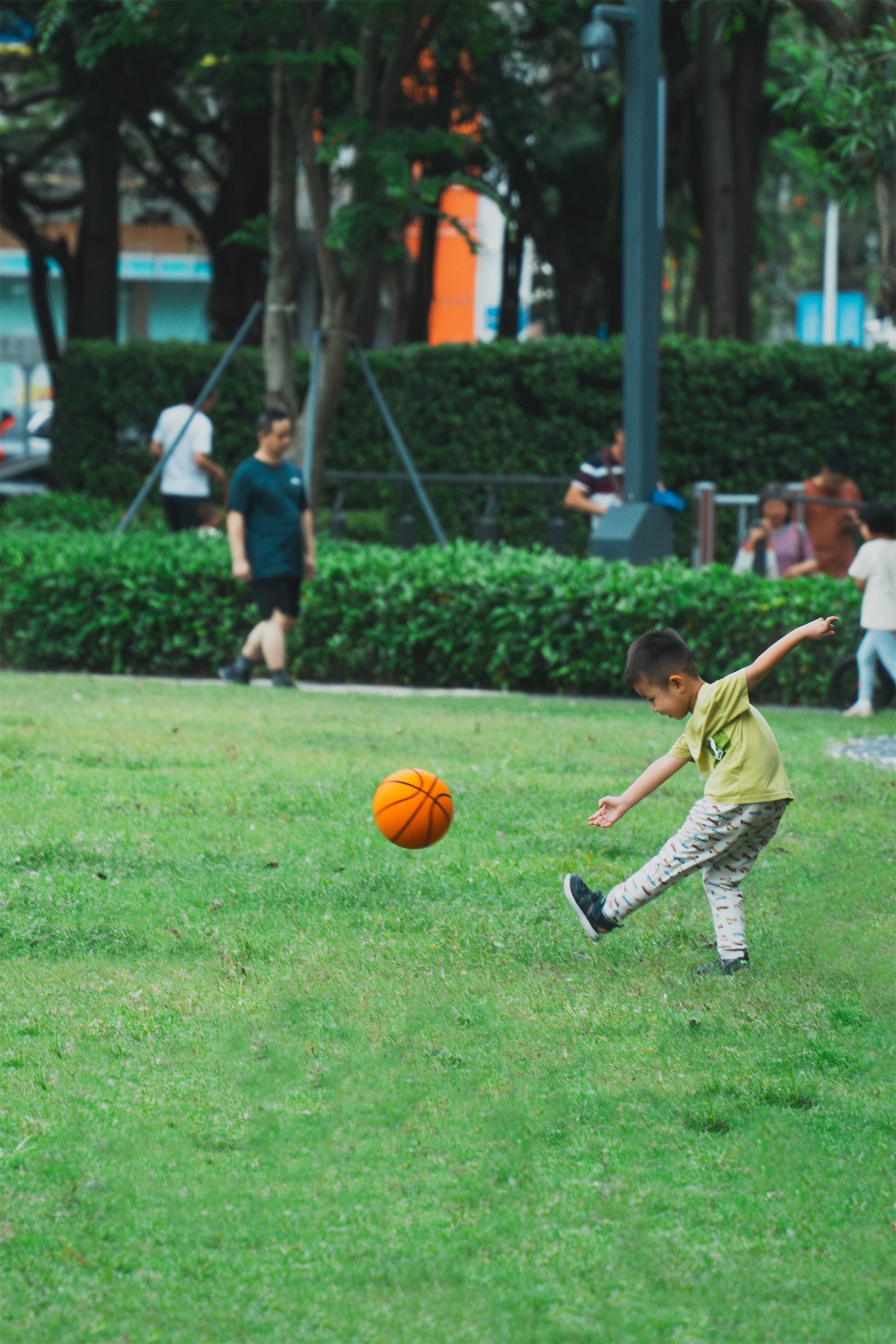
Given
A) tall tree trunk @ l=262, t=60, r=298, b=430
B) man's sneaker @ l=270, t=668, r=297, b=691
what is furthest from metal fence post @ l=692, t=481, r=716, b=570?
tall tree trunk @ l=262, t=60, r=298, b=430

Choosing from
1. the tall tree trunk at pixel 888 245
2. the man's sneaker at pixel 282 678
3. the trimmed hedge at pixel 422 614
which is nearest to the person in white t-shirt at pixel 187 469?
the trimmed hedge at pixel 422 614

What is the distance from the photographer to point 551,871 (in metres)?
6.38

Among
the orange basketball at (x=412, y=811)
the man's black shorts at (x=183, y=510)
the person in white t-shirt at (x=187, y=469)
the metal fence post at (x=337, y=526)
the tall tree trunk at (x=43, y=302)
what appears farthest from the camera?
the tall tree trunk at (x=43, y=302)

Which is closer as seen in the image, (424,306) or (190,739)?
(190,739)

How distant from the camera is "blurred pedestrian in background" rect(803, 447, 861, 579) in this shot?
12875 millimetres

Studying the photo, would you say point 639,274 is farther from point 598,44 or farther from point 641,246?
point 598,44

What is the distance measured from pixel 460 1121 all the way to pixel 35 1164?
1.00m

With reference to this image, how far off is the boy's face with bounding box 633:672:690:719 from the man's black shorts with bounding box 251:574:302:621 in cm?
591

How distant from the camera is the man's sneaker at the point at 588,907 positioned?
17.8 feet

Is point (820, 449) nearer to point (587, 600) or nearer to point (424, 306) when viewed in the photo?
point (587, 600)

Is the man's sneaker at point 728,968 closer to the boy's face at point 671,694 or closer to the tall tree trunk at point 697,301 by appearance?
the boy's face at point 671,694

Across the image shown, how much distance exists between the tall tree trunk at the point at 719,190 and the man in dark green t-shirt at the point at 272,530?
11.0 m

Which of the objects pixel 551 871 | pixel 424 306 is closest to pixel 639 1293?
pixel 551 871

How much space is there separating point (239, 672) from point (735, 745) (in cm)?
663
